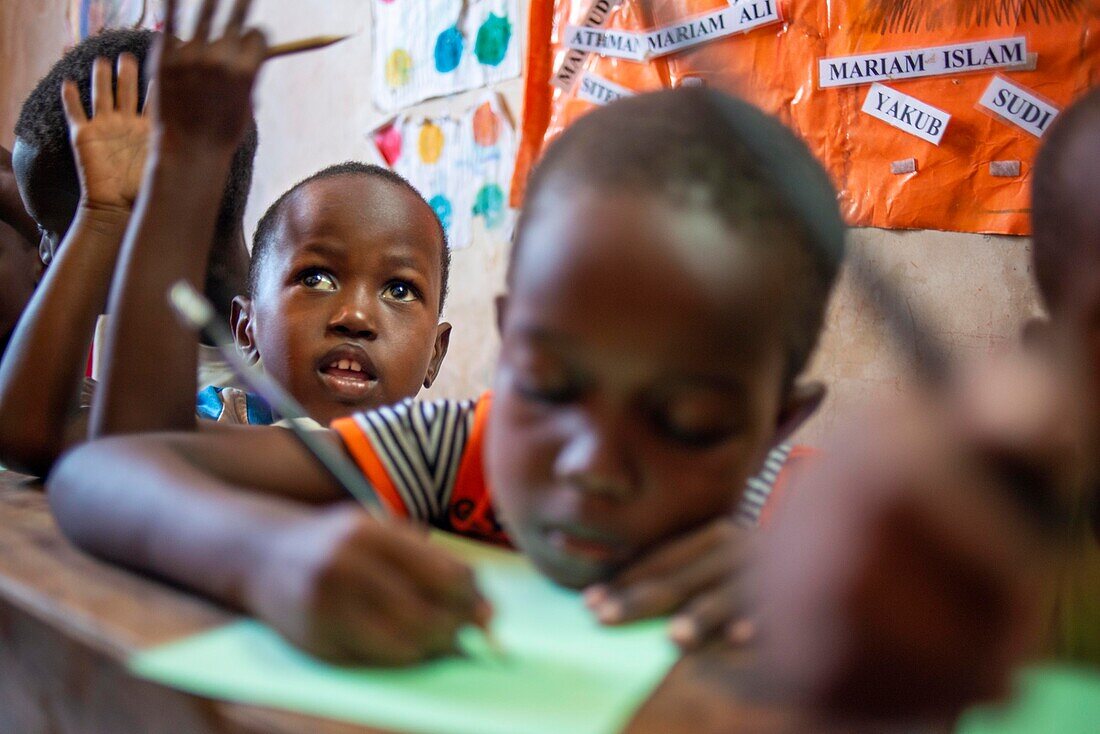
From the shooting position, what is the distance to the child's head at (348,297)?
2.33 feet

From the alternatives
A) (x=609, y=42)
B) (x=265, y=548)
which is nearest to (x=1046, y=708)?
(x=265, y=548)

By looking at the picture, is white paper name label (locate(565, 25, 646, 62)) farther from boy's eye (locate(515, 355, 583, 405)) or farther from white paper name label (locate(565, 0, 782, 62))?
boy's eye (locate(515, 355, 583, 405))

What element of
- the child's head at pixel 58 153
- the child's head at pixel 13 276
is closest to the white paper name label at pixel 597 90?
the child's head at pixel 58 153

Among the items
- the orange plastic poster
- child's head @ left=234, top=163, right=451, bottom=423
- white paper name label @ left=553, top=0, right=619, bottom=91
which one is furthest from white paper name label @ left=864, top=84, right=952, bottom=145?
child's head @ left=234, top=163, right=451, bottom=423

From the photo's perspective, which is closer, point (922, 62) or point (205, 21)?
point (205, 21)

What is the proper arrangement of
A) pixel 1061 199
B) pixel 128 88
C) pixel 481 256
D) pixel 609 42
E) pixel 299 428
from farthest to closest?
pixel 481 256 → pixel 128 88 → pixel 609 42 → pixel 299 428 → pixel 1061 199

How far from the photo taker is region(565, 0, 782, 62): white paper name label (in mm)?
311

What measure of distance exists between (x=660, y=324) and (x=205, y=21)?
276 millimetres

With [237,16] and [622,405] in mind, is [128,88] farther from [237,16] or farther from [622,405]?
[622,405]

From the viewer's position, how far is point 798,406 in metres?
0.30

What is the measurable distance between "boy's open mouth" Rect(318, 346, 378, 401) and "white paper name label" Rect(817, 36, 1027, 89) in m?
0.41

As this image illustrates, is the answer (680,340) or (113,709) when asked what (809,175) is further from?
(113,709)

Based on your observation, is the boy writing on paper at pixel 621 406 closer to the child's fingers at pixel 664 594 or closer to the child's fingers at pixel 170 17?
the child's fingers at pixel 664 594

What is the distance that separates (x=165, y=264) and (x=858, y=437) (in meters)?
0.41
